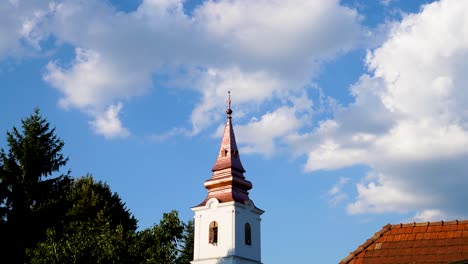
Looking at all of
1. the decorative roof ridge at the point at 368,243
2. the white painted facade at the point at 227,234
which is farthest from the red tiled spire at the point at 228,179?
the decorative roof ridge at the point at 368,243

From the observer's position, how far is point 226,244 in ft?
162

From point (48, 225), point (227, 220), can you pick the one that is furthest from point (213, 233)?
point (48, 225)

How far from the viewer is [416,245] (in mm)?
17625

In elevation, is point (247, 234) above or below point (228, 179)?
below

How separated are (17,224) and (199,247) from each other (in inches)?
747

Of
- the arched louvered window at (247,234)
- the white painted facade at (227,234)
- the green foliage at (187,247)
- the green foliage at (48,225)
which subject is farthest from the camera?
the green foliage at (187,247)

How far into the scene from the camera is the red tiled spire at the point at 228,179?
170ft

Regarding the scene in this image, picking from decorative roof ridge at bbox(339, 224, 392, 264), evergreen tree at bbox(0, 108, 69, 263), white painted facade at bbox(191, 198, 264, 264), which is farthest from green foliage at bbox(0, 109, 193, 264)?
decorative roof ridge at bbox(339, 224, 392, 264)

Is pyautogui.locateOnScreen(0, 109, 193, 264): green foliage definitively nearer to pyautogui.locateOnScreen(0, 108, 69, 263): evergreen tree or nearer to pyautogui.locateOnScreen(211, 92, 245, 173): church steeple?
pyautogui.locateOnScreen(0, 108, 69, 263): evergreen tree

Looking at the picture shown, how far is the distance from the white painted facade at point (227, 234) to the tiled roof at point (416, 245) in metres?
30.9

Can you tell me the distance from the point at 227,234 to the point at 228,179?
4713mm

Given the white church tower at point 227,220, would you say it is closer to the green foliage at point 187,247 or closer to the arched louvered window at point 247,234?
the arched louvered window at point 247,234

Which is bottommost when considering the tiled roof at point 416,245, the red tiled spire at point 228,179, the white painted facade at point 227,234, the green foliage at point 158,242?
the tiled roof at point 416,245

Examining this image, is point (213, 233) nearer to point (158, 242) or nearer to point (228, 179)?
point (228, 179)
